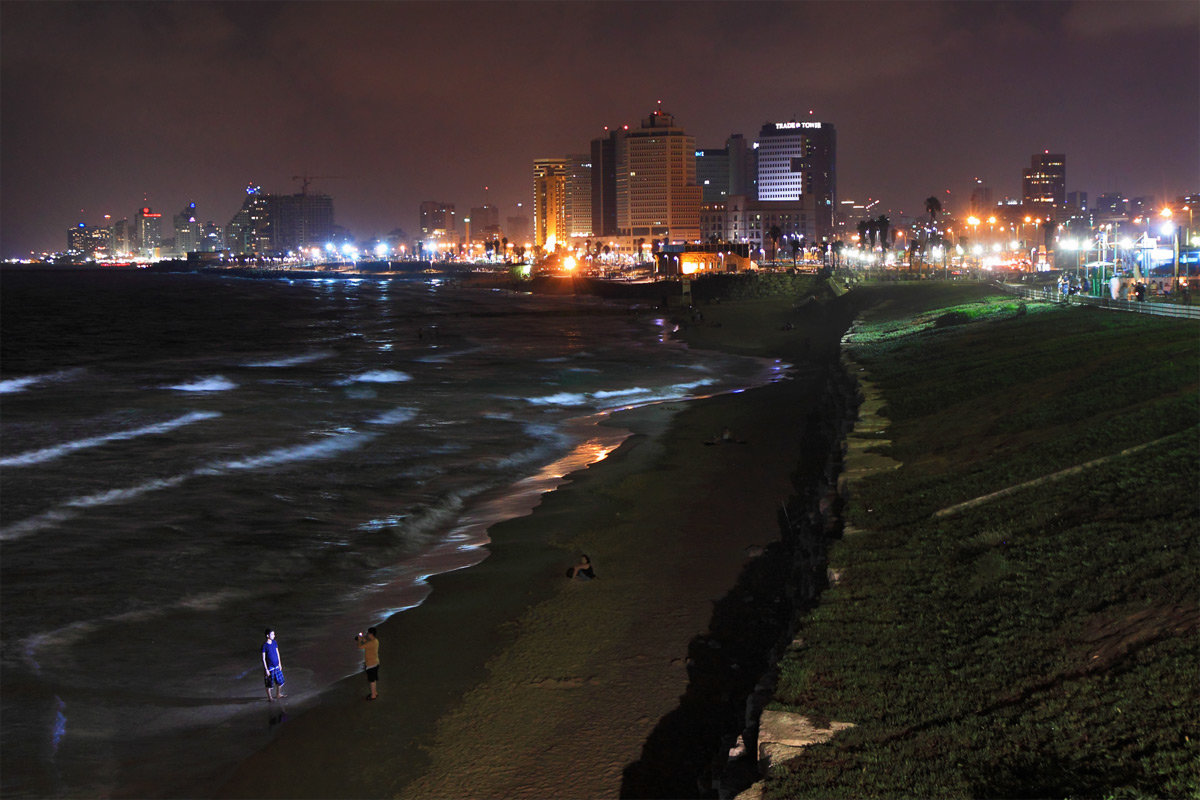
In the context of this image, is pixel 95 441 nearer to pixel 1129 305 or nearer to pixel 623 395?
pixel 623 395

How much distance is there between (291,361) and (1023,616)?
5804cm

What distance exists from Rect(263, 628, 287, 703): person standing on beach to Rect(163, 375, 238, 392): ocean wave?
123ft

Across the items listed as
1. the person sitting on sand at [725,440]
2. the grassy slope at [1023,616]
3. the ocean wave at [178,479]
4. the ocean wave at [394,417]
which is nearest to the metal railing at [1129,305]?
the grassy slope at [1023,616]

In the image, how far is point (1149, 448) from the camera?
16000 mm

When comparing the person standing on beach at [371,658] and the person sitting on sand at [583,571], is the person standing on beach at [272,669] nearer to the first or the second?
the person standing on beach at [371,658]

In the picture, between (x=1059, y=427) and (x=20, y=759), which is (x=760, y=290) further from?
(x=20, y=759)

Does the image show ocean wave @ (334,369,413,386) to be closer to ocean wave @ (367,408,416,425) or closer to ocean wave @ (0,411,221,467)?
ocean wave @ (367,408,416,425)

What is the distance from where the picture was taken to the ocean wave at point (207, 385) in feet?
155

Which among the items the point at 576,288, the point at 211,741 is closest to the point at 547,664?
the point at 211,741

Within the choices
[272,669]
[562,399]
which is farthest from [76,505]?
[562,399]

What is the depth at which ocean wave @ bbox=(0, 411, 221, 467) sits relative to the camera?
29.2 metres

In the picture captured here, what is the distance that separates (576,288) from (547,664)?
166 metres

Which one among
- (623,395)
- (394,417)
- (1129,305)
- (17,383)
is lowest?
(394,417)

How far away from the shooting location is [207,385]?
49188 mm
